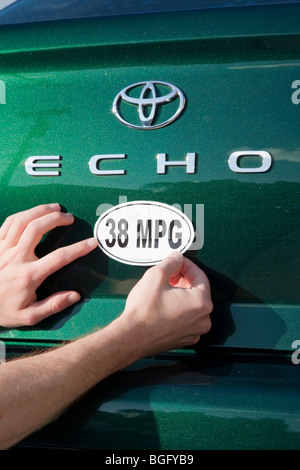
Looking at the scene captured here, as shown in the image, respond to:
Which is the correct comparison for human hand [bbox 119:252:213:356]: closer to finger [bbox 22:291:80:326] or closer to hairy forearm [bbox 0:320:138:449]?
hairy forearm [bbox 0:320:138:449]

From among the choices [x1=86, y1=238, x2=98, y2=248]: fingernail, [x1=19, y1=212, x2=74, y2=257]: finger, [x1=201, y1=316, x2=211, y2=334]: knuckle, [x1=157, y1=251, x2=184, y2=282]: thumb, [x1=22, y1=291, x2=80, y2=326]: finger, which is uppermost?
[x1=19, y1=212, x2=74, y2=257]: finger

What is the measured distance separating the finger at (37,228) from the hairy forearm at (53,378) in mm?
347

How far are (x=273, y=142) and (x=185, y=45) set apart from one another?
0.37 m

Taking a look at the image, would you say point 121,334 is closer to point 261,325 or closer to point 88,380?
point 88,380

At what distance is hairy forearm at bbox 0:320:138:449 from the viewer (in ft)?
3.39

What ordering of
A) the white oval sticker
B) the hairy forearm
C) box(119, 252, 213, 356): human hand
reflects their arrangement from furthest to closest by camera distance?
the white oval sticker, box(119, 252, 213, 356): human hand, the hairy forearm

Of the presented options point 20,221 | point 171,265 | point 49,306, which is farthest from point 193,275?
point 20,221

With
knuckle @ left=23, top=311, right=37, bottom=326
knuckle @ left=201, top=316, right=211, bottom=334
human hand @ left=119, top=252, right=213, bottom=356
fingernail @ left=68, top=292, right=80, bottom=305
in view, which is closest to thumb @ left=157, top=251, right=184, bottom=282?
human hand @ left=119, top=252, right=213, bottom=356

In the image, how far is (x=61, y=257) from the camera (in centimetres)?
142

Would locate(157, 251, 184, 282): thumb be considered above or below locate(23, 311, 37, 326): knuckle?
above

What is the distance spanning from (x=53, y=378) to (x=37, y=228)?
1.58 ft

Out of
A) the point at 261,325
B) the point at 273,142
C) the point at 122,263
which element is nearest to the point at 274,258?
the point at 261,325

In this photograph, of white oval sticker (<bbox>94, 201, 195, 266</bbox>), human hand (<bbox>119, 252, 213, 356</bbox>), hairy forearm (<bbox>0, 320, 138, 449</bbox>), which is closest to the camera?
hairy forearm (<bbox>0, 320, 138, 449</bbox>)
